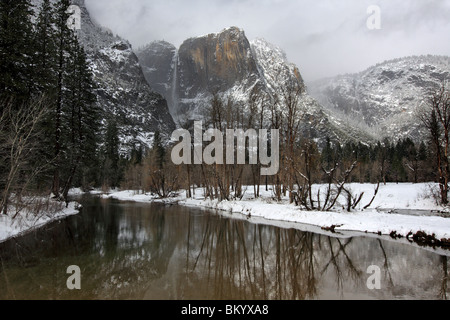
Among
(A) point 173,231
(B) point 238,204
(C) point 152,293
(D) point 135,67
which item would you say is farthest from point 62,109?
(D) point 135,67

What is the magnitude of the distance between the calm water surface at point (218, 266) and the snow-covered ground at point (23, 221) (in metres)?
0.86

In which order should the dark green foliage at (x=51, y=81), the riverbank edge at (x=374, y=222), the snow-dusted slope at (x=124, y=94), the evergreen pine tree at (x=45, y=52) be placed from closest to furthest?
the riverbank edge at (x=374, y=222) → the dark green foliage at (x=51, y=81) → the evergreen pine tree at (x=45, y=52) → the snow-dusted slope at (x=124, y=94)

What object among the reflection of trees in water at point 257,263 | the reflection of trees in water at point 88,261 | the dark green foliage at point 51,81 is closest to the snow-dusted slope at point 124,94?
the dark green foliage at point 51,81

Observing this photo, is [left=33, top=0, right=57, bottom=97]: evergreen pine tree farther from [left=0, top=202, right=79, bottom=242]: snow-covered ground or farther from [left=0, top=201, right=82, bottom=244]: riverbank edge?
[left=0, top=201, right=82, bottom=244]: riverbank edge

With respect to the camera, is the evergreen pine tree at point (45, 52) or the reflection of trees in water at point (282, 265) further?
the evergreen pine tree at point (45, 52)

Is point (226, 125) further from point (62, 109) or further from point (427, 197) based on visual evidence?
point (427, 197)

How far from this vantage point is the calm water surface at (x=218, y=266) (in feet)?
23.0

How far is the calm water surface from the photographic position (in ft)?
23.0

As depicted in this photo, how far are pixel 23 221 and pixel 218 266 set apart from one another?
14.1 m

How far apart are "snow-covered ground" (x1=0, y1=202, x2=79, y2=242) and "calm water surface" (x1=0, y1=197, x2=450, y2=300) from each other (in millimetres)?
861

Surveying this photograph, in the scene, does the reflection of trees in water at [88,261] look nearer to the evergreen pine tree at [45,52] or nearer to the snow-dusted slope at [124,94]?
the evergreen pine tree at [45,52]

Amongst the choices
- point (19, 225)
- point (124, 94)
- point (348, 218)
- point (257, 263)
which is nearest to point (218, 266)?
point (257, 263)

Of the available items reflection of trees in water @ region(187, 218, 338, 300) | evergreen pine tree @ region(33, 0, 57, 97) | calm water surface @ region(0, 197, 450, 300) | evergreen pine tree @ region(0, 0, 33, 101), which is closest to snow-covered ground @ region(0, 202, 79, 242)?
calm water surface @ region(0, 197, 450, 300)

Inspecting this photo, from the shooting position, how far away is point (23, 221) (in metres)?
17.0
